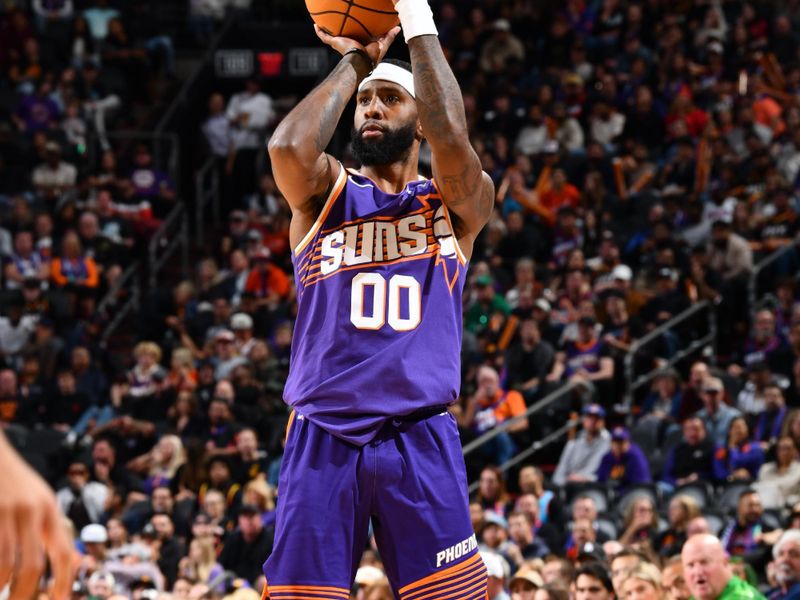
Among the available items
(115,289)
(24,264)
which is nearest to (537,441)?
(115,289)

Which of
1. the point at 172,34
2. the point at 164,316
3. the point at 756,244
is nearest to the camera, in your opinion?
the point at 756,244

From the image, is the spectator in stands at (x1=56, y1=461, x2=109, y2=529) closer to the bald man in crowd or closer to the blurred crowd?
the blurred crowd

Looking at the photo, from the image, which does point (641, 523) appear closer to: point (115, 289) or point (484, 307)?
point (484, 307)

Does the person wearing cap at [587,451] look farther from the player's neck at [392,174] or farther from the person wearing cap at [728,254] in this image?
the player's neck at [392,174]

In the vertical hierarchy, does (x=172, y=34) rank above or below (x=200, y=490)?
above

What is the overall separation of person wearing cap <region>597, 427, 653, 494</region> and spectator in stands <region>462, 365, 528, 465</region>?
1.12 m

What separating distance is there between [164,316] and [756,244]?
6555mm

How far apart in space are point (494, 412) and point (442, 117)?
8597 millimetres

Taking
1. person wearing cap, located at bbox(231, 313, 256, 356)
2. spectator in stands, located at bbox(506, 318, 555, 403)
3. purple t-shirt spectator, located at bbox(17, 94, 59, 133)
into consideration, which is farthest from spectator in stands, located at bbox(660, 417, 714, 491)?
purple t-shirt spectator, located at bbox(17, 94, 59, 133)

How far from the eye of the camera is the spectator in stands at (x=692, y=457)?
11.4m

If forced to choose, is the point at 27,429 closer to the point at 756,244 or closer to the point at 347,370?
the point at 756,244

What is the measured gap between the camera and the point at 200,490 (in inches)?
493

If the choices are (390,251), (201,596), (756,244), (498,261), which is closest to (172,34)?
(498,261)

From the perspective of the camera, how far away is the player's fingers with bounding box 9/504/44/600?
6.01 feet
